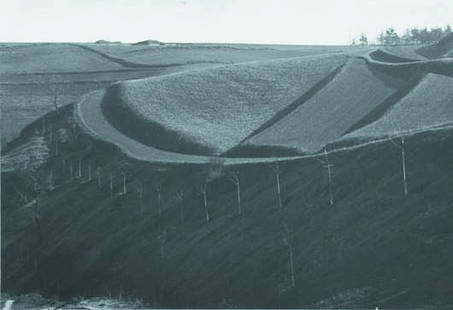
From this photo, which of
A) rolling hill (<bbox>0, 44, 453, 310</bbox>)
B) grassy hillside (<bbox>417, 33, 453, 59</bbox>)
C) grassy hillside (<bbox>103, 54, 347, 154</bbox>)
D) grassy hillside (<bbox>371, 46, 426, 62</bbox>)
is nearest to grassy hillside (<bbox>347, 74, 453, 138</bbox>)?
rolling hill (<bbox>0, 44, 453, 310</bbox>)

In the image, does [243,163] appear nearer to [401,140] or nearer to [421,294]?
[401,140]

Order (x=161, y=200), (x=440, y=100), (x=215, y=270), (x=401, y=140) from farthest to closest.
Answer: (x=440, y=100)
(x=161, y=200)
(x=401, y=140)
(x=215, y=270)

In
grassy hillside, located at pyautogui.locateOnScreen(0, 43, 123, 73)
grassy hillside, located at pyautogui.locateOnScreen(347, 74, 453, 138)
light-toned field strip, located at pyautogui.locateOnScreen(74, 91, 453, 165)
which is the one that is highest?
grassy hillside, located at pyautogui.locateOnScreen(0, 43, 123, 73)

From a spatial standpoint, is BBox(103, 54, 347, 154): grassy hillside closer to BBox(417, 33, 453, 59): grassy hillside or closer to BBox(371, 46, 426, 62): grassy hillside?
BBox(371, 46, 426, 62): grassy hillside

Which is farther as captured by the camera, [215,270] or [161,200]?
[161,200]

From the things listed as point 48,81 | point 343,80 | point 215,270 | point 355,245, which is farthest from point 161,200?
point 48,81

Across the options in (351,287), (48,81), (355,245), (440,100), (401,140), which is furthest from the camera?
(48,81)

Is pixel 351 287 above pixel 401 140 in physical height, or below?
below

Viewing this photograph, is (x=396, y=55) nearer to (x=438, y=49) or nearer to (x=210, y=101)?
(x=438, y=49)
